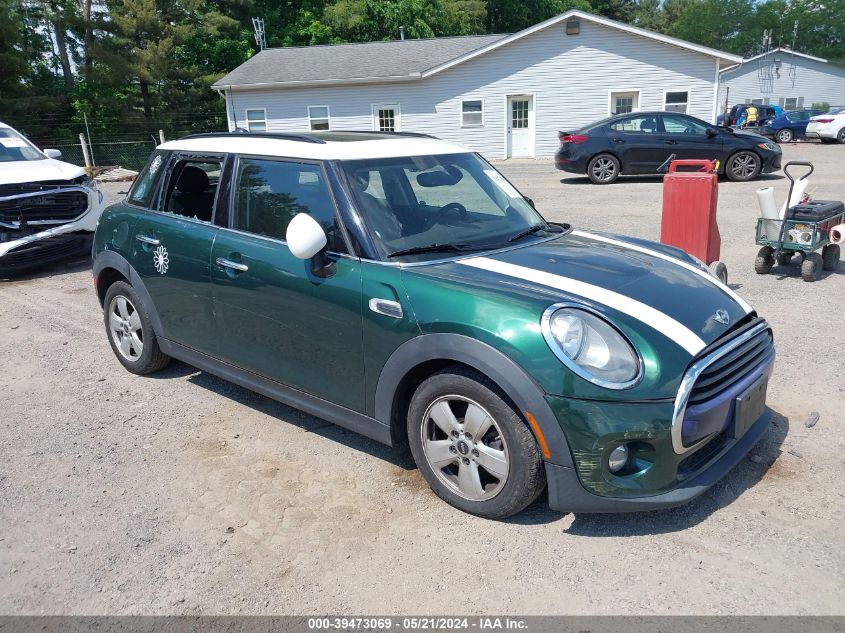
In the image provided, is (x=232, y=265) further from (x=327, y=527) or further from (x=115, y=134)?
(x=115, y=134)

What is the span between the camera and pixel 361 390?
3.73 meters

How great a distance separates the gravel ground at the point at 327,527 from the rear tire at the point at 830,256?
299cm

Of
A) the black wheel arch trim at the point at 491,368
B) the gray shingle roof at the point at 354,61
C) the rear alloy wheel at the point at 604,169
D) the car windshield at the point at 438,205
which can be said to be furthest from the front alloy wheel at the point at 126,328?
the gray shingle roof at the point at 354,61

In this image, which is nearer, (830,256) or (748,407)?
(748,407)

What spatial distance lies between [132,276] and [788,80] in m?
51.6

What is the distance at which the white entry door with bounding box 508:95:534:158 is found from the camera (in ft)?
86.7

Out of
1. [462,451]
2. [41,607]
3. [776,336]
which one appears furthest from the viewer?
[776,336]

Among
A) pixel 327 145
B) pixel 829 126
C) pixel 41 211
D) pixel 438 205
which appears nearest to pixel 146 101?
pixel 41 211

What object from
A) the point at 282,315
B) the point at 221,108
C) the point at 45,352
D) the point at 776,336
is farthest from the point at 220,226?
the point at 221,108

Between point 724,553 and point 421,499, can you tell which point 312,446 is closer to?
point 421,499

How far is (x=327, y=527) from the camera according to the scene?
3492mm

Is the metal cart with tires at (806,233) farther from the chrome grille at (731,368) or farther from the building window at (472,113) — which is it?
the building window at (472,113)

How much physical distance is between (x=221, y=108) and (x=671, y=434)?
37037 mm

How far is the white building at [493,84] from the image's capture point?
2491 cm
